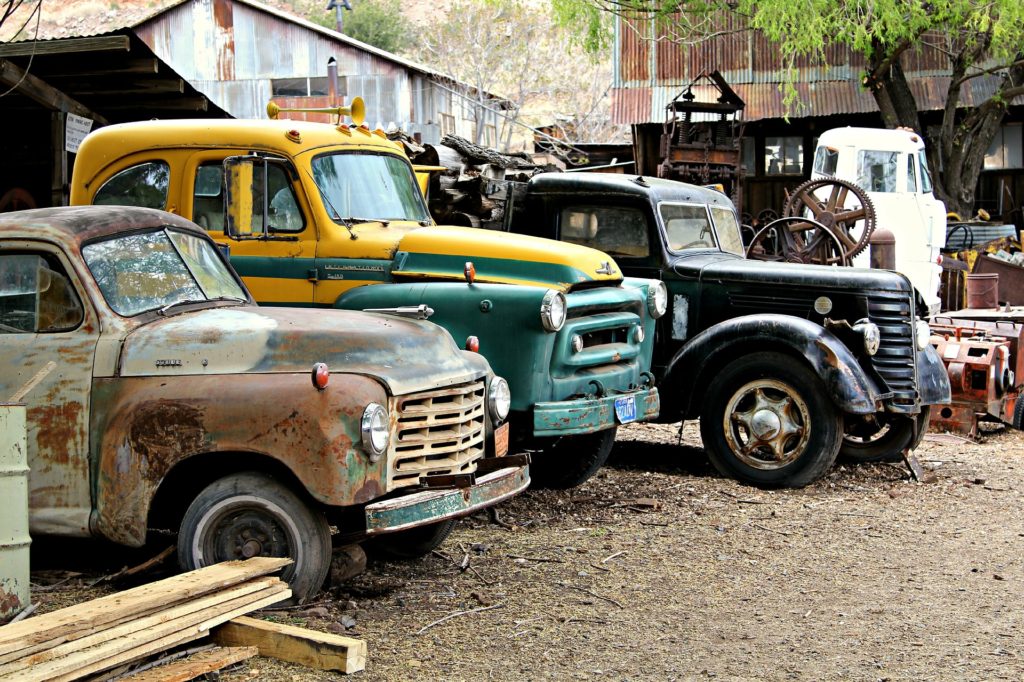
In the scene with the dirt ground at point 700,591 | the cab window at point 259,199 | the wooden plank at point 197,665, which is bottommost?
the dirt ground at point 700,591

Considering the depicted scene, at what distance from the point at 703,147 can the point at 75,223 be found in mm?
15259

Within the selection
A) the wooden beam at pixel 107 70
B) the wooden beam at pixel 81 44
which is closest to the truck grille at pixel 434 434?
the wooden beam at pixel 81 44

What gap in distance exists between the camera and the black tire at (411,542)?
639cm

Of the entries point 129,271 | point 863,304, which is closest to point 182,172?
point 129,271

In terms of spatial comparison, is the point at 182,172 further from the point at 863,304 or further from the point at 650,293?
the point at 863,304

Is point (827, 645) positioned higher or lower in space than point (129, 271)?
lower

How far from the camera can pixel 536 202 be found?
9.55 metres

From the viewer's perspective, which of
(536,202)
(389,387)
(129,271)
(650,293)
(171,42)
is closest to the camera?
(389,387)

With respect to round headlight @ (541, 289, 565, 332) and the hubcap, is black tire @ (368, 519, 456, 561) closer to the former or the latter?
round headlight @ (541, 289, 565, 332)

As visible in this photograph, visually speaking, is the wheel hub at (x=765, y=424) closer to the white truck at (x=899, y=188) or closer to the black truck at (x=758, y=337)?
the black truck at (x=758, y=337)

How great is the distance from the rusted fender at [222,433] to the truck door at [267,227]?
2301 millimetres

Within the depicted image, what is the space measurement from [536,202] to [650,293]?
147 cm

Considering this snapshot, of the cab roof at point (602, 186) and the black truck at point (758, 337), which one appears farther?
the cab roof at point (602, 186)

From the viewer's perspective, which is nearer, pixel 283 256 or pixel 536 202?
pixel 283 256
